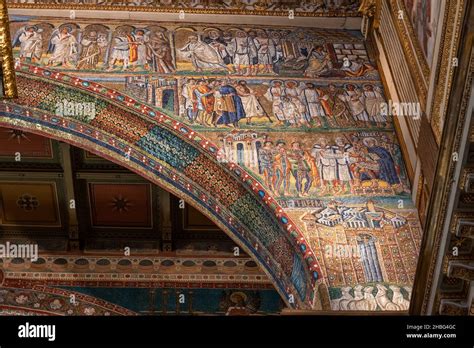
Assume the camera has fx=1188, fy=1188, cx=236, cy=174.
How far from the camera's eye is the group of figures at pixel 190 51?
12102 millimetres

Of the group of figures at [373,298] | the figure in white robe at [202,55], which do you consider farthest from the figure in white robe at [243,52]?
the group of figures at [373,298]

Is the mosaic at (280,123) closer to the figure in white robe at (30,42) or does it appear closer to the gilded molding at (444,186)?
the figure in white robe at (30,42)

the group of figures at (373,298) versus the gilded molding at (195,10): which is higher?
the gilded molding at (195,10)

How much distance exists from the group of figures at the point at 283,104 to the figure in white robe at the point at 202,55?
0.23 metres

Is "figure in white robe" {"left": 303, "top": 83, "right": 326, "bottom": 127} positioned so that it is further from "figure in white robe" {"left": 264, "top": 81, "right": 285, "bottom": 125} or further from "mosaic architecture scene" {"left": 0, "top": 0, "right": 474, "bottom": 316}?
"figure in white robe" {"left": 264, "top": 81, "right": 285, "bottom": 125}

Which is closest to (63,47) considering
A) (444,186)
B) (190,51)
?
(190,51)

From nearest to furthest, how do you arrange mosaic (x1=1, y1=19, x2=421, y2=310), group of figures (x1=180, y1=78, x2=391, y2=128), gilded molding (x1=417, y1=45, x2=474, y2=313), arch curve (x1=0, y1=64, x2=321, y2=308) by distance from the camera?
gilded molding (x1=417, y1=45, x2=474, y2=313) → mosaic (x1=1, y1=19, x2=421, y2=310) → arch curve (x1=0, y1=64, x2=321, y2=308) → group of figures (x1=180, y1=78, x2=391, y2=128)

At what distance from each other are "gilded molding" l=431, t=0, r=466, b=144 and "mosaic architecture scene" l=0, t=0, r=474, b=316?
0.03m

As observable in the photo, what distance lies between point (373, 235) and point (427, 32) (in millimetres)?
1945

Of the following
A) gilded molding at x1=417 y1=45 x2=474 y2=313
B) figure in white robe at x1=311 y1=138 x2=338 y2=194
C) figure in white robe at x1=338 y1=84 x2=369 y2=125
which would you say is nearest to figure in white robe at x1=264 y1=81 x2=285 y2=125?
figure in white robe at x1=311 y1=138 x2=338 y2=194

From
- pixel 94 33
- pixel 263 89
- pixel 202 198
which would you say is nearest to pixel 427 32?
pixel 263 89

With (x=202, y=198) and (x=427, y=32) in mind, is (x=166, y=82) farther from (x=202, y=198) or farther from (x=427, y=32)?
(x=427, y=32)

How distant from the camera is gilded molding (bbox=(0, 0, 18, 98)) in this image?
757 cm

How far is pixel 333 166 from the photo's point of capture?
11.2 m
